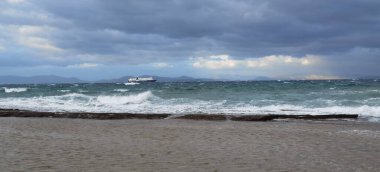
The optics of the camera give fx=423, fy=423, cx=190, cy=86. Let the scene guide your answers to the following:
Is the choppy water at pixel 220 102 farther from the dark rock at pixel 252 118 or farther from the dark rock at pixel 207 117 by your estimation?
the dark rock at pixel 252 118

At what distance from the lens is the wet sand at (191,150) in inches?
323

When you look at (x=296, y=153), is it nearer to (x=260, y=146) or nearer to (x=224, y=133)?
(x=260, y=146)

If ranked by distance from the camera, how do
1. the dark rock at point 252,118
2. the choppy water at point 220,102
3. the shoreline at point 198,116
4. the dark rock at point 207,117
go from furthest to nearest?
the choppy water at point 220,102 → the shoreline at point 198,116 → the dark rock at point 207,117 → the dark rock at point 252,118

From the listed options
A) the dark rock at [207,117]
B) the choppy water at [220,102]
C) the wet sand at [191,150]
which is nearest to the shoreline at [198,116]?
the dark rock at [207,117]

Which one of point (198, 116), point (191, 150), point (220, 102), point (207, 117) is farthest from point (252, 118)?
point (220, 102)

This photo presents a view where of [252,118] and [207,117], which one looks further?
[207,117]

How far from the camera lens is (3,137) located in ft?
39.3

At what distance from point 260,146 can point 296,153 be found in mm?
1206

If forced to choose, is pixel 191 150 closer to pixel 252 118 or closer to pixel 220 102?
pixel 252 118

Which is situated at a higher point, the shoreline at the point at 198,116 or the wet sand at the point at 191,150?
the shoreline at the point at 198,116

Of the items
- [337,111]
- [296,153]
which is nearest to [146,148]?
[296,153]

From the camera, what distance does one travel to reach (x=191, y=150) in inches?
398

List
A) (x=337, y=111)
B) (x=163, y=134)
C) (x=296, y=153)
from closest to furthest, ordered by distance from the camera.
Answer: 1. (x=296, y=153)
2. (x=163, y=134)
3. (x=337, y=111)

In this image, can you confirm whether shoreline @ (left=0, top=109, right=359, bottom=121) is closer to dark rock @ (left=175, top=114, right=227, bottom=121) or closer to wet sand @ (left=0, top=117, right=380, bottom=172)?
dark rock @ (left=175, top=114, right=227, bottom=121)
